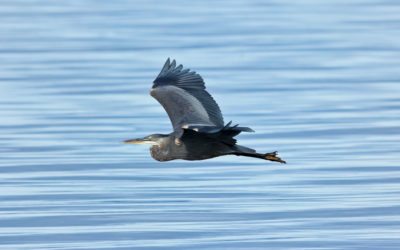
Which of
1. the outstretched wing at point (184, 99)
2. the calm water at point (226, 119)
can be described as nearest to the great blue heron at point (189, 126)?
the outstretched wing at point (184, 99)

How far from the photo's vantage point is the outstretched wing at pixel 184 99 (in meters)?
11.8

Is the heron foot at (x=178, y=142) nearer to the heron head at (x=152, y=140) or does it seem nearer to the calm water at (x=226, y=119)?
the heron head at (x=152, y=140)

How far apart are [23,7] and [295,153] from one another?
65.2ft

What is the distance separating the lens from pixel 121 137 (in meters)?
16.4

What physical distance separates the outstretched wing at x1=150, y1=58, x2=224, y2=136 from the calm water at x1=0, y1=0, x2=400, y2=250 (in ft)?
2.69

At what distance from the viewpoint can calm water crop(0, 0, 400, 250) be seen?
463 inches

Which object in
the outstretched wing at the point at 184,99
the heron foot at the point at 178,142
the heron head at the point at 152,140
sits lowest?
the heron foot at the point at 178,142

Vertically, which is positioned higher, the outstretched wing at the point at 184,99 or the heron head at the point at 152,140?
the outstretched wing at the point at 184,99

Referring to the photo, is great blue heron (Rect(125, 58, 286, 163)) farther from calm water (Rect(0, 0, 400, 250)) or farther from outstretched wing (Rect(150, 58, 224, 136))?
calm water (Rect(0, 0, 400, 250))

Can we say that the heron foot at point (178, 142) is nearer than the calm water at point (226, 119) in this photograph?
Yes

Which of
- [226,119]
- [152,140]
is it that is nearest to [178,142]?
[152,140]

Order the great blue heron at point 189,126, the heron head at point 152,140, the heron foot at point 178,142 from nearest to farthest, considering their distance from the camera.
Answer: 1. the great blue heron at point 189,126
2. the heron foot at point 178,142
3. the heron head at point 152,140

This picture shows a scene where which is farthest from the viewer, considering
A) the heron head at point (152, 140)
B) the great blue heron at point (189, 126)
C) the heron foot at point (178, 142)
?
the heron head at point (152, 140)

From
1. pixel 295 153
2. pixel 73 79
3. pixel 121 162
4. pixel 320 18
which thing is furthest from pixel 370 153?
pixel 320 18
